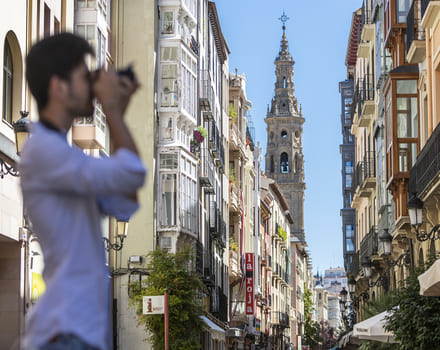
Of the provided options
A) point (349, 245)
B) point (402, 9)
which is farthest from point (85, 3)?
point (349, 245)

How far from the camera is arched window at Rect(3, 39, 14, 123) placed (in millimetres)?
17672

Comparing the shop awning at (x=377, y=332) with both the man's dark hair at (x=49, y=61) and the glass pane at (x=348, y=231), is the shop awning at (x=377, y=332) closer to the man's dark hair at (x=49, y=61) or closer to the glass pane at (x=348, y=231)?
the man's dark hair at (x=49, y=61)

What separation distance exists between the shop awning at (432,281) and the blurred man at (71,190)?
9.03 meters

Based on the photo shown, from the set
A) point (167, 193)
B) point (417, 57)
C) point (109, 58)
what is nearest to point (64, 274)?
point (417, 57)

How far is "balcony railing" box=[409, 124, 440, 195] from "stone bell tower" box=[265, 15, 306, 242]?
106313 mm

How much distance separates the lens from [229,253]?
52.3 metres

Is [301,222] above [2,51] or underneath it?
above

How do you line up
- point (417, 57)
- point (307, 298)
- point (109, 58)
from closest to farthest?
1. point (417, 57)
2. point (109, 58)
3. point (307, 298)

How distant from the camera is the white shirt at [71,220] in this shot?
319 centimetres

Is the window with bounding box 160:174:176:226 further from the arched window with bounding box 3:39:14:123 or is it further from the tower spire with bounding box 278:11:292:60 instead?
the tower spire with bounding box 278:11:292:60

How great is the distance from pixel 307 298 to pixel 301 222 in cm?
1079

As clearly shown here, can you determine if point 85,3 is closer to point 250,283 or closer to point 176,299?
point 176,299

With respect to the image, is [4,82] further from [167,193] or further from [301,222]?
[301,222]

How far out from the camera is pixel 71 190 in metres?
3.27
